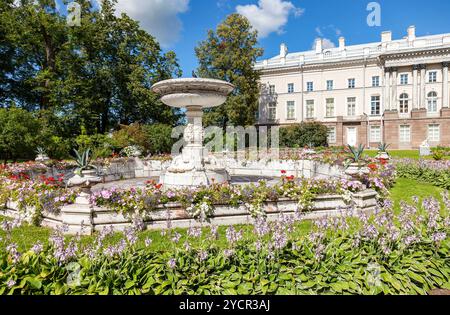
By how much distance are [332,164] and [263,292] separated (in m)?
10.0

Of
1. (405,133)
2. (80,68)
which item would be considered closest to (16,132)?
(80,68)

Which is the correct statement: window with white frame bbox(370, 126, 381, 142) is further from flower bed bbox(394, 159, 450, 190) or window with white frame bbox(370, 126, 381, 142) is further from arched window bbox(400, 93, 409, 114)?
flower bed bbox(394, 159, 450, 190)

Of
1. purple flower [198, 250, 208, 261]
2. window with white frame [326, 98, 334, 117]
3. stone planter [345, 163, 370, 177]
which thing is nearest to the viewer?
purple flower [198, 250, 208, 261]

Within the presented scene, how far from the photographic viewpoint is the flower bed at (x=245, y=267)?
3.11 metres

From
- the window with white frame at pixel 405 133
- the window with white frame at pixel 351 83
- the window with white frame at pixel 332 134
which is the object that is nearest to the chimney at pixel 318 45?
the window with white frame at pixel 351 83

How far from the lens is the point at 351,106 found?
42.9 metres

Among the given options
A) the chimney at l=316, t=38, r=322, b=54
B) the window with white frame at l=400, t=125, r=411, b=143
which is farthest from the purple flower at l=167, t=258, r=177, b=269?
the chimney at l=316, t=38, r=322, b=54

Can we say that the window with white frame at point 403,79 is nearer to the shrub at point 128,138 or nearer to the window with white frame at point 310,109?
the window with white frame at point 310,109

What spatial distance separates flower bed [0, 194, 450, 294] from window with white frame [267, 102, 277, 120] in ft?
144

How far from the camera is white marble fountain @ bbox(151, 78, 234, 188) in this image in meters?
8.48

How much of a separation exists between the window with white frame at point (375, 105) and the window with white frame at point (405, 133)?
12.4 feet
